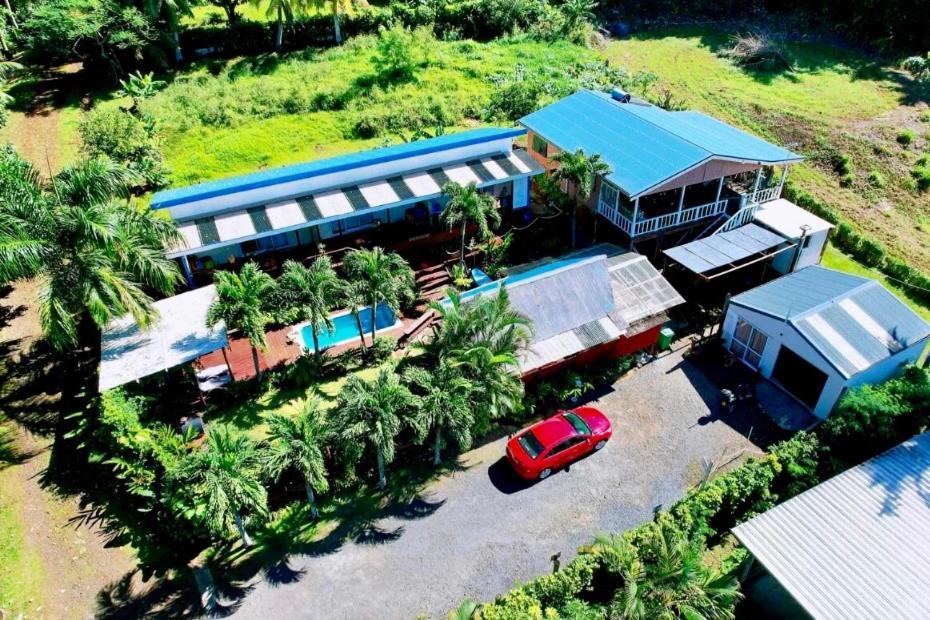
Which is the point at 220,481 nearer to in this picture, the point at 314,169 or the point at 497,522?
the point at 497,522

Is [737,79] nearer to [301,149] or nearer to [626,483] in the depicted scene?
[301,149]

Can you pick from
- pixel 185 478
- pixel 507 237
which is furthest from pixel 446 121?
pixel 185 478

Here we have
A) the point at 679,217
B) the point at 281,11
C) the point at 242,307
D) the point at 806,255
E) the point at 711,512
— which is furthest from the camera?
the point at 281,11

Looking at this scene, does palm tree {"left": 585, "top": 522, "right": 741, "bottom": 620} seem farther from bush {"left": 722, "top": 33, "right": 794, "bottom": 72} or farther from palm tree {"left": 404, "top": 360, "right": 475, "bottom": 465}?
bush {"left": 722, "top": 33, "right": 794, "bottom": 72}

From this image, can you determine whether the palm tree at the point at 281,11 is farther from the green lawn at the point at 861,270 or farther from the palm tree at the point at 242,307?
the green lawn at the point at 861,270

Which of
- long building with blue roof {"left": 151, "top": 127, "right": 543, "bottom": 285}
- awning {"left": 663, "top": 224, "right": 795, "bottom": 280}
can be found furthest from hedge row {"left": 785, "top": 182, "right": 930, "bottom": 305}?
long building with blue roof {"left": 151, "top": 127, "right": 543, "bottom": 285}

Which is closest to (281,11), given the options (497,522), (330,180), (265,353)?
(330,180)

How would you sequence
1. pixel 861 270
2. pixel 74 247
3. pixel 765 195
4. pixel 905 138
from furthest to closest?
pixel 905 138 → pixel 861 270 → pixel 765 195 → pixel 74 247
